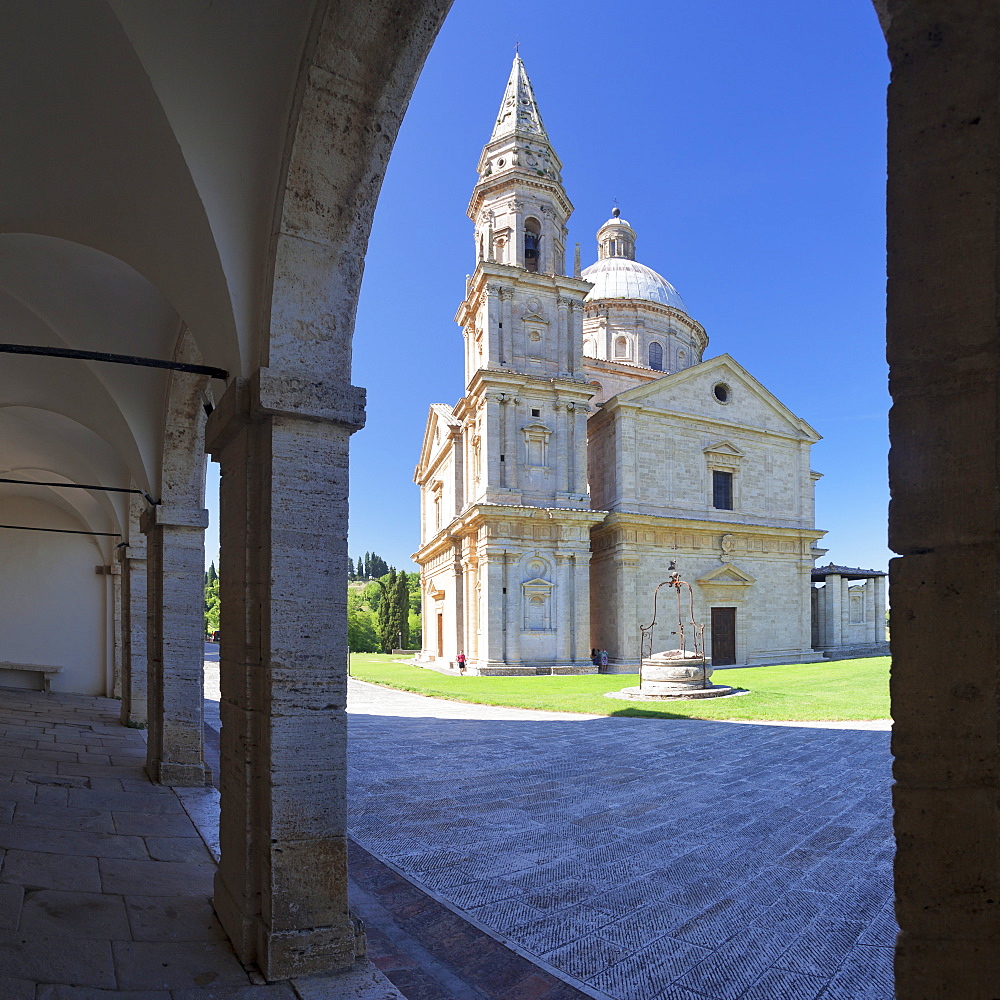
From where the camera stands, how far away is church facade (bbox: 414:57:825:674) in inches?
980

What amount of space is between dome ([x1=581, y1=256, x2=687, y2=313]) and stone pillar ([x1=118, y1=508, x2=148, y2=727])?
28904 mm

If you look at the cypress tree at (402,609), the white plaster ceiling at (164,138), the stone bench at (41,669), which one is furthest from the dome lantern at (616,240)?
the white plaster ceiling at (164,138)

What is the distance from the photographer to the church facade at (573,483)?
24.9 meters

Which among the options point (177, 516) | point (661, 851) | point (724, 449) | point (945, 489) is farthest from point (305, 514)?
point (724, 449)

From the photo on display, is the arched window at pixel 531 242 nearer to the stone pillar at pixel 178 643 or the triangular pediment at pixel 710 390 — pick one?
the triangular pediment at pixel 710 390

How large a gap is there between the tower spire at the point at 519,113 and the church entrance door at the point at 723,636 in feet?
64.9

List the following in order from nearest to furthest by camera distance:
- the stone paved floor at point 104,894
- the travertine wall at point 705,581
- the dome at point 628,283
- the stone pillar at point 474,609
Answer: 1. the stone paved floor at point 104,894
2. the stone pillar at point 474,609
3. the travertine wall at point 705,581
4. the dome at point 628,283

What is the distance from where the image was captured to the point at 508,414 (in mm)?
25188

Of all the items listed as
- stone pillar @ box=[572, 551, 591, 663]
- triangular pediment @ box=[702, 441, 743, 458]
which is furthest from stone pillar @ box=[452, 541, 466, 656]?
triangular pediment @ box=[702, 441, 743, 458]

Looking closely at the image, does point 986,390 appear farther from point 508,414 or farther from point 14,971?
point 508,414

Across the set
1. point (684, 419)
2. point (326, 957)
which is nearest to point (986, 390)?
point (326, 957)

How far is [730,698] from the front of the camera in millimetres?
15883

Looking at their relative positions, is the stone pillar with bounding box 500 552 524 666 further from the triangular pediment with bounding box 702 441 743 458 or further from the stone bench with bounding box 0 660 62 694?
the stone bench with bounding box 0 660 62 694

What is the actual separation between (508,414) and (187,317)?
20.7m
